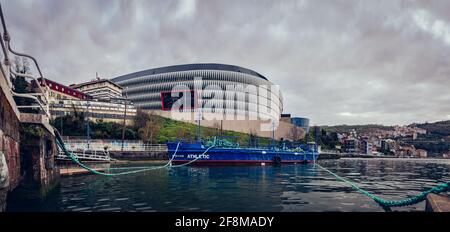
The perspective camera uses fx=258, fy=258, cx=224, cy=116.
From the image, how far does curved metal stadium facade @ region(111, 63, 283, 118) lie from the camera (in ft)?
274

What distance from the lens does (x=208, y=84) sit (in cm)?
8350

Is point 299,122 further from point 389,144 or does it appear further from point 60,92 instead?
point 60,92

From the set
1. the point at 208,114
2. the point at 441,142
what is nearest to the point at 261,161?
the point at 441,142

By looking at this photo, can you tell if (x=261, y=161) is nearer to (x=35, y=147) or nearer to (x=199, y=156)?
(x=199, y=156)

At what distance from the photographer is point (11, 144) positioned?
8.31m

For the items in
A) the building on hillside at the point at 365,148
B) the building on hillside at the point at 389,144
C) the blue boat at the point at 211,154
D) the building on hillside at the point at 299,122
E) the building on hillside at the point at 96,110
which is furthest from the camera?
the building on hillside at the point at 365,148

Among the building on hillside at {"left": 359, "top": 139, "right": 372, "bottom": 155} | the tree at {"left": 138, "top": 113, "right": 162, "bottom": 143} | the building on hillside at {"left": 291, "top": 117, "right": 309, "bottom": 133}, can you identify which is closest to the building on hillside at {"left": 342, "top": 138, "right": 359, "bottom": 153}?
the building on hillside at {"left": 359, "top": 139, "right": 372, "bottom": 155}

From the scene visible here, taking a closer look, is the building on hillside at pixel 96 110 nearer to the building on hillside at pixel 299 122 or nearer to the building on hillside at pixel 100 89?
the building on hillside at pixel 100 89

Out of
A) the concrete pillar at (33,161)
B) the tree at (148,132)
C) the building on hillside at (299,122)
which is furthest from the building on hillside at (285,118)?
the concrete pillar at (33,161)

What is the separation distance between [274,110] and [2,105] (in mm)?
95319

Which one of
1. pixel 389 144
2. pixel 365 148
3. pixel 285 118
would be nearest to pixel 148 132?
pixel 389 144

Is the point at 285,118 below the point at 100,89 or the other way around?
below

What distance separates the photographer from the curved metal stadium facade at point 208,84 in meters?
83.4
